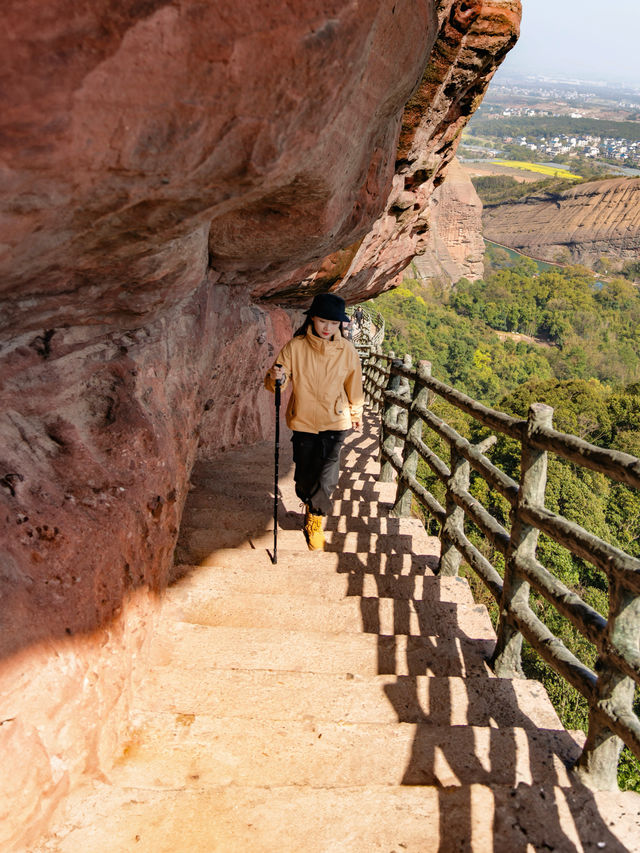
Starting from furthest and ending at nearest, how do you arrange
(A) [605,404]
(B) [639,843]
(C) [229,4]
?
(A) [605,404] → (B) [639,843] → (C) [229,4]

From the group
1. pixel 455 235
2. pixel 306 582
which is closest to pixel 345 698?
pixel 306 582

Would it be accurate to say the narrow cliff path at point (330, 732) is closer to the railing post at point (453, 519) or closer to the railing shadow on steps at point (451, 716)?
the railing shadow on steps at point (451, 716)

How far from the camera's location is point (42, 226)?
1.71 metres

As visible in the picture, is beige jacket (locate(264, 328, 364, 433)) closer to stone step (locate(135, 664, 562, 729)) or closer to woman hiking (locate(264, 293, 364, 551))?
woman hiking (locate(264, 293, 364, 551))

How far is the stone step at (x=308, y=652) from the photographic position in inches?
104

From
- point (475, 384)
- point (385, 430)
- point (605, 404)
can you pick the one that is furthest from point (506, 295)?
point (385, 430)

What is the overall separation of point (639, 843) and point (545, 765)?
15.1 inches

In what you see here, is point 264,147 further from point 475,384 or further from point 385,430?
point 475,384

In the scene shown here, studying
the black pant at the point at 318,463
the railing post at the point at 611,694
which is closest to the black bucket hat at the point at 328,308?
the black pant at the point at 318,463

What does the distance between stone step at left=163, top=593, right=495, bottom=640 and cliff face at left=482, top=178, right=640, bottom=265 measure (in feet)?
347

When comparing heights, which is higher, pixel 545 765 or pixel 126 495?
pixel 126 495

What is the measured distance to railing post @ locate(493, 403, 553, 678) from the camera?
102 inches

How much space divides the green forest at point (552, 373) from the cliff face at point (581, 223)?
8.49 metres

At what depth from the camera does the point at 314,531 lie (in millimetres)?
4031
